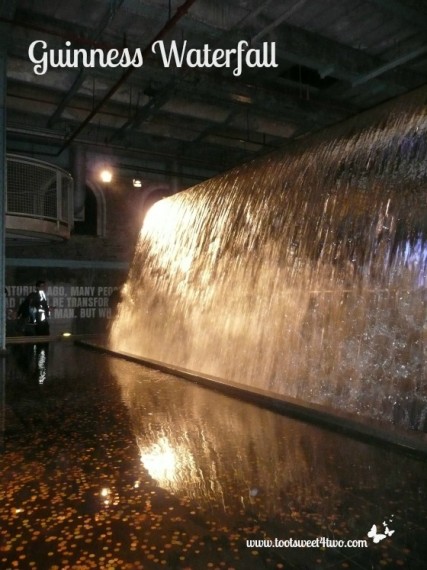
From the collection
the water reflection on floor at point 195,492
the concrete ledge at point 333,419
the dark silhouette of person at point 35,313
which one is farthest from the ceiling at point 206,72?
the water reflection on floor at point 195,492

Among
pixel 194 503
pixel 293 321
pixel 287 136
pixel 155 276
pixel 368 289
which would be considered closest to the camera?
pixel 194 503

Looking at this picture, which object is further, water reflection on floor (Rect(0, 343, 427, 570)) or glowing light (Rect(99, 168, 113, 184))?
glowing light (Rect(99, 168, 113, 184))

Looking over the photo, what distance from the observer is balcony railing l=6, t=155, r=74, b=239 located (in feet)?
27.2

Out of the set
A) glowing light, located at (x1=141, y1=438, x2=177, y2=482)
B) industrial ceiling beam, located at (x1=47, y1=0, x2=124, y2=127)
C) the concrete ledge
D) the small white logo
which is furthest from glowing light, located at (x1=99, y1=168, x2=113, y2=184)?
the small white logo

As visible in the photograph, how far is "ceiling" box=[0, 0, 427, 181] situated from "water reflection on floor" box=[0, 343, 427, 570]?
4.10 metres

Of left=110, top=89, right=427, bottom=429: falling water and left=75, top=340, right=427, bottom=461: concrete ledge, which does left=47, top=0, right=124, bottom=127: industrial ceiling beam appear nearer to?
left=110, top=89, right=427, bottom=429: falling water

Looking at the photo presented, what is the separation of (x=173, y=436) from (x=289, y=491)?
98 centimetres

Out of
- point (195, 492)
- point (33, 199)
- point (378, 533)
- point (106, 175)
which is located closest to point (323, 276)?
point (195, 492)

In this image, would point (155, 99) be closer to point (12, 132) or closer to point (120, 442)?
point (12, 132)

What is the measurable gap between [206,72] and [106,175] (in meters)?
4.62

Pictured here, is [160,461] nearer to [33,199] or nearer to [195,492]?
[195,492]

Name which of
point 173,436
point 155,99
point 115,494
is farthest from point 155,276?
point 115,494

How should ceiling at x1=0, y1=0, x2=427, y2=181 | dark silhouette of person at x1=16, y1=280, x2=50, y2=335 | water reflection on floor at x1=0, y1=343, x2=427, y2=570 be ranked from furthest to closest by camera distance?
dark silhouette of person at x1=16, y1=280, x2=50, y2=335, ceiling at x1=0, y1=0, x2=427, y2=181, water reflection on floor at x1=0, y1=343, x2=427, y2=570

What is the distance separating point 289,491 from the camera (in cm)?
206
